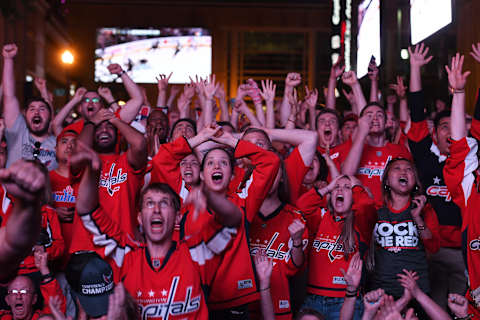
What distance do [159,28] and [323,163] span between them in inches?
520

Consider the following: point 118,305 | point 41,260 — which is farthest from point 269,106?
point 118,305

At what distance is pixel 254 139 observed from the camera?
13.0ft

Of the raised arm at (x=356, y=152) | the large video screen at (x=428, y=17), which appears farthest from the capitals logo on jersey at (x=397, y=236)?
the large video screen at (x=428, y=17)

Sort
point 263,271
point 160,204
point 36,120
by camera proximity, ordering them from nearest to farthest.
Result: point 160,204, point 263,271, point 36,120

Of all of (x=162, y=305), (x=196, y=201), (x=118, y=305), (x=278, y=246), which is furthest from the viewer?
(x=278, y=246)

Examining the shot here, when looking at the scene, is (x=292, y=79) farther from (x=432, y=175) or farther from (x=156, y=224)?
(x=156, y=224)

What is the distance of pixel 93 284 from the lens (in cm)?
273

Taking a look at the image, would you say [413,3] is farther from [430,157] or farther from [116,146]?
[116,146]

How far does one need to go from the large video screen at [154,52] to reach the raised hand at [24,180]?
1512cm

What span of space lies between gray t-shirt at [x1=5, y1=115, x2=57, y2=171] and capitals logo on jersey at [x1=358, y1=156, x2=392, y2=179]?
274 cm

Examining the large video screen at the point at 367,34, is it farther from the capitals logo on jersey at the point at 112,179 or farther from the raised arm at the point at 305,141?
the capitals logo on jersey at the point at 112,179

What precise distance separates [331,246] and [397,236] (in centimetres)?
53

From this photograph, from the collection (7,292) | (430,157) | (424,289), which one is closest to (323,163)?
(430,157)

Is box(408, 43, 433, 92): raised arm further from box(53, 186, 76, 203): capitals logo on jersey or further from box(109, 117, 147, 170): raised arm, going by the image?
box(53, 186, 76, 203): capitals logo on jersey
